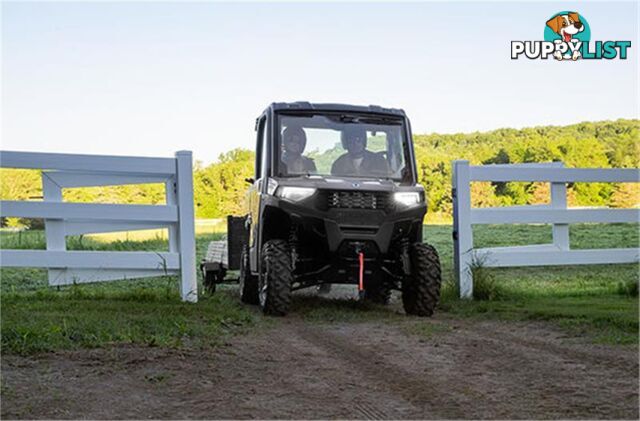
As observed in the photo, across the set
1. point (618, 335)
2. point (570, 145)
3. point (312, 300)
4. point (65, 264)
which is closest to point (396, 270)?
point (312, 300)

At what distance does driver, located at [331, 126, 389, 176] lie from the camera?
904 cm

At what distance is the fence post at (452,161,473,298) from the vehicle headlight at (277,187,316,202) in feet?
7.67

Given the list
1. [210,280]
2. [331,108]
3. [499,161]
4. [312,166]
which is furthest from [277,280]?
[499,161]

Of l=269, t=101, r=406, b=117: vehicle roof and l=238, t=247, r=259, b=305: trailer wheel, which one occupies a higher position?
l=269, t=101, r=406, b=117: vehicle roof

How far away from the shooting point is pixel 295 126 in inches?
356

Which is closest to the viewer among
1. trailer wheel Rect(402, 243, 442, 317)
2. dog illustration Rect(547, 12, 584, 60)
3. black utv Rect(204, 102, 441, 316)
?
black utv Rect(204, 102, 441, 316)

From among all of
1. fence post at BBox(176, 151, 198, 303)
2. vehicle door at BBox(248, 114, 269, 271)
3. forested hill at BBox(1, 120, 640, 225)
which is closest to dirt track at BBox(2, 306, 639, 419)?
fence post at BBox(176, 151, 198, 303)

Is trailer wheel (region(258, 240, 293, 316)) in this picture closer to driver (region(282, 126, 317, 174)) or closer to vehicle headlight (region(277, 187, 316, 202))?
vehicle headlight (region(277, 187, 316, 202))

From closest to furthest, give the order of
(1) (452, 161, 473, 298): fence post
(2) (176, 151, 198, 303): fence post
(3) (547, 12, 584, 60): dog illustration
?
1. (2) (176, 151, 198, 303): fence post
2. (1) (452, 161, 473, 298): fence post
3. (3) (547, 12, 584, 60): dog illustration

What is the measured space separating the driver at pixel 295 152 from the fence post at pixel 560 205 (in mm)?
3206

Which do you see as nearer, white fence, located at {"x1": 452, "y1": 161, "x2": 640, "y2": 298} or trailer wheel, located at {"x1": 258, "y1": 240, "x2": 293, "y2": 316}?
trailer wheel, located at {"x1": 258, "y1": 240, "x2": 293, "y2": 316}

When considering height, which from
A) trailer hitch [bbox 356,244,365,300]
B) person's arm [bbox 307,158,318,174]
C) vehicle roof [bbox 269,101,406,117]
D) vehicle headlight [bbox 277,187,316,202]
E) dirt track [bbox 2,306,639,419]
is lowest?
dirt track [bbox 2,306,639,419]

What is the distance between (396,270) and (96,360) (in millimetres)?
4048

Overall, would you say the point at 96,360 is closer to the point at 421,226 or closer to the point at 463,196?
the point at 421,226
